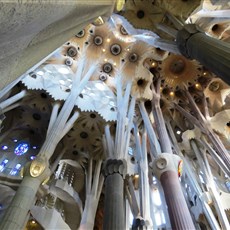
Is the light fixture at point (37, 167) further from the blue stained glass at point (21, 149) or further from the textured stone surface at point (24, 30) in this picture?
the blue stained glass at point (21, 149)

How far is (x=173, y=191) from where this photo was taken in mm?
6957

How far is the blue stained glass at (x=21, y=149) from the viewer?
1462 centimetres

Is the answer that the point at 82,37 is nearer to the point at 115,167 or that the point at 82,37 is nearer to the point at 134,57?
the point at 134,57

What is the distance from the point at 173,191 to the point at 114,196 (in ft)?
5.43

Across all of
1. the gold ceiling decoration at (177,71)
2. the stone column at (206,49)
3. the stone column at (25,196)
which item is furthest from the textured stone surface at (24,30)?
the gold ceiling decoration at (177,71)

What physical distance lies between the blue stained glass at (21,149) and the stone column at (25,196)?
710 centimetres

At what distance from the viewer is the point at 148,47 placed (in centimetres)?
1439

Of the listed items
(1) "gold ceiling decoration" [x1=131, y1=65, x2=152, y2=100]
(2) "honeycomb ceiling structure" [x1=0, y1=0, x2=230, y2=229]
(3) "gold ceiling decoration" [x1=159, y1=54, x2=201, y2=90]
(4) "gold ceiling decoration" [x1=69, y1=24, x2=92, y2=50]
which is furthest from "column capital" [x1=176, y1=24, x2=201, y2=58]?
(4) "gold ceiling decoration" [x1=69, y1=24, x2=92, y2=50]

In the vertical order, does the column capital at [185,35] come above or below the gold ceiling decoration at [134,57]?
below

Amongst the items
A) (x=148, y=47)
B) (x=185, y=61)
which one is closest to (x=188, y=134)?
(x=185, y=61)

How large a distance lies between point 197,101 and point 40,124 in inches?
386

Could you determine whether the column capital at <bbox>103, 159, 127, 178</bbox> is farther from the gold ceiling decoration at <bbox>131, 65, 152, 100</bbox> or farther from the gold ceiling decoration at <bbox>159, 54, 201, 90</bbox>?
the gold ceiling decoration at <bbox>159, 54, 201, 90</bbox>

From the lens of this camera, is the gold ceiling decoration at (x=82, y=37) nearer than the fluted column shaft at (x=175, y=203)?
No

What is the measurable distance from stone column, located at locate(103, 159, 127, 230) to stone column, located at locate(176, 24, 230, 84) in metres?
3.82
